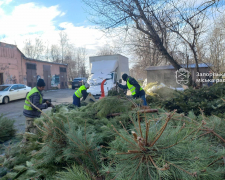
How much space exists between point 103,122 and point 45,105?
209 centimetres

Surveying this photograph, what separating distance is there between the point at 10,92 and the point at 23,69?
986 centimetres

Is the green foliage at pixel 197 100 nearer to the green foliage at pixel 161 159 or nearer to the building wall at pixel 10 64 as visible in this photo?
the green foliage at pixel 161 159

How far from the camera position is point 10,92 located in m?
13.4

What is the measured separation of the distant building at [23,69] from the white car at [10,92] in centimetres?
688

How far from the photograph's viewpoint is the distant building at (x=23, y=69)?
19531 millimetres

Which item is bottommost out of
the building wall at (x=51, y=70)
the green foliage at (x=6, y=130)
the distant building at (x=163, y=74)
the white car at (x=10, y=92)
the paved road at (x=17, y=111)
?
the paved road at (x=17, y=111)

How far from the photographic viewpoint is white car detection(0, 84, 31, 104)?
12.9 m

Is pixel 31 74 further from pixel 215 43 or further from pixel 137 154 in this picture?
pixel 137 154

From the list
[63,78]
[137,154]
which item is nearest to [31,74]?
[63,78]

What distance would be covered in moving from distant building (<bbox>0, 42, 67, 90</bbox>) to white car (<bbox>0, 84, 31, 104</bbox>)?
22.6 ft

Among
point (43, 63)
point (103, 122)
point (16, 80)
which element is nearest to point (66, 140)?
point (103, 122)

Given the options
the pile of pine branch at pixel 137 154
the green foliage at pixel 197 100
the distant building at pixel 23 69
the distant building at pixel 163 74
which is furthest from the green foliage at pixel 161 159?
the distant building at pixel 23 69

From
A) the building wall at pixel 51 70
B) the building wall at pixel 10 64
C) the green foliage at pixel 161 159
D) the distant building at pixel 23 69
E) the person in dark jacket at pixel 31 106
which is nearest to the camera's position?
the green foliage at pixel 161 159

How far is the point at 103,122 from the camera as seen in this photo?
9.39 ft
